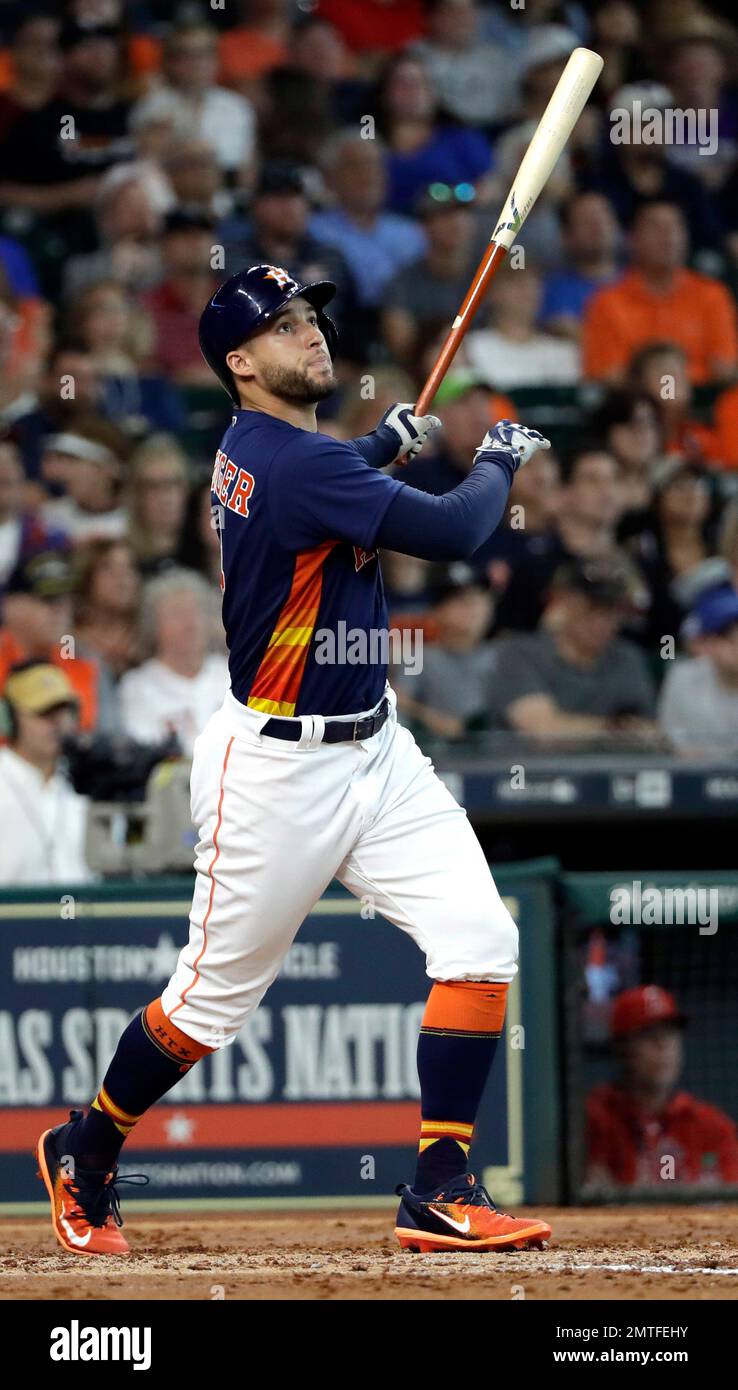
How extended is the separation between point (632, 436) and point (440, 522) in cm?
457

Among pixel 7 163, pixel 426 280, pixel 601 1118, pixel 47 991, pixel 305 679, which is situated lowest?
pixel 601 1118

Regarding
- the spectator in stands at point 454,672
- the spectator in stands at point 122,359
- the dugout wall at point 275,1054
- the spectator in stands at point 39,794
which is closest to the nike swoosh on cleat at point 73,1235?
the dugout wall at point 275,1054

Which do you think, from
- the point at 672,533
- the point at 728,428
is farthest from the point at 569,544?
the point at 728,428

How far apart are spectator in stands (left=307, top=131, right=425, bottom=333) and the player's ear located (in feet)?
17.1

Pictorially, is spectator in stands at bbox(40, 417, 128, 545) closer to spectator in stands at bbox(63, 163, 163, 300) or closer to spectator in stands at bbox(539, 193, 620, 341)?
spectator in stands at bbox(63, 163, 163, 300)

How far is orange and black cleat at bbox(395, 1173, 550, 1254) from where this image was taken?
388 cm

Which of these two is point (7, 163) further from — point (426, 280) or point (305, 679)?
point (305, 679)

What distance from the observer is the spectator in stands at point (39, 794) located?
6.18 m

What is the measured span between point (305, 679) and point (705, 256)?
618 cm

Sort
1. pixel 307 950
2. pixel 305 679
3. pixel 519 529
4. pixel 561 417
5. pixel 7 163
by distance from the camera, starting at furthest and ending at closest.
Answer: pixel 7 163
pixel 561 417
pixel 519 529
pixel 307 950
pixel 305 679

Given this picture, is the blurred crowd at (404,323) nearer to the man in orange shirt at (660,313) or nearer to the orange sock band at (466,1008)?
the man in orange shirt at (660,313)

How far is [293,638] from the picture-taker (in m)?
3.83

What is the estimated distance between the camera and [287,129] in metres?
9.50

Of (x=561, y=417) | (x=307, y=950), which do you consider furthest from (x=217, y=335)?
(x=561, y=417)
